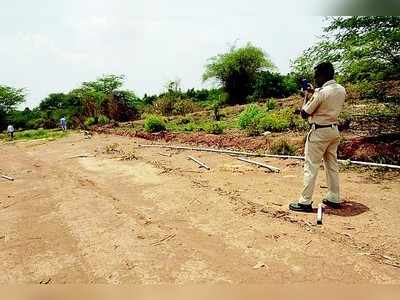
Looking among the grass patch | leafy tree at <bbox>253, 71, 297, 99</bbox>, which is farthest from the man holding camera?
leafy tree at <bbox>253, 71, 297, 99</bbox>

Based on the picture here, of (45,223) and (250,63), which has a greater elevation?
(250,63)

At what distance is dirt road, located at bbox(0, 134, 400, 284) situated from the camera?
291 cm

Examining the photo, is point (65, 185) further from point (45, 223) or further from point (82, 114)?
point (82, 114)

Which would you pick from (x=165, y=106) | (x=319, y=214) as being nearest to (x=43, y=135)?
(x=165, y=106)

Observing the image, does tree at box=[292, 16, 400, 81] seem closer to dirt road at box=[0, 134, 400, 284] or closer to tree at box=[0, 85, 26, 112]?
dirt road at box=[0, 134, 400, 284]

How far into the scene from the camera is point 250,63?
1164 inches

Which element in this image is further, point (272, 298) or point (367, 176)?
point (367, 176)

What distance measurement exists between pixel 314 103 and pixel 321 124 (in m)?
0.24

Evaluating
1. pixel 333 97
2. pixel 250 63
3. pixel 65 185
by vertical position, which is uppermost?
pixel 250 63

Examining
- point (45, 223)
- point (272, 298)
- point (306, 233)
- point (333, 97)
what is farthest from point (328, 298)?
point (45, 223)

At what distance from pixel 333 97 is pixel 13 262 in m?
3.22

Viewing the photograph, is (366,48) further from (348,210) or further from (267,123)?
(267,123)

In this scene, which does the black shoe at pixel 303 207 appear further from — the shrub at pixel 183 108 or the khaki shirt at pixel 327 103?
the shrub at pixel 183 108

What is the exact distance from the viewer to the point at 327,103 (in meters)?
4.09
